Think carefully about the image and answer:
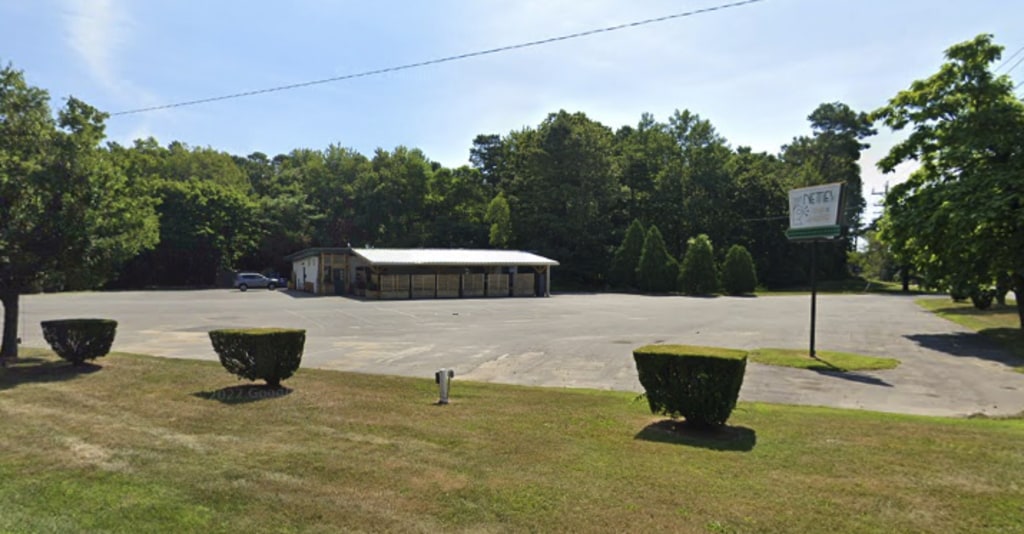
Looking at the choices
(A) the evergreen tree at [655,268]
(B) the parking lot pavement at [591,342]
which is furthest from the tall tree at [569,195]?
(B) the parking lot pavement at [591,342]

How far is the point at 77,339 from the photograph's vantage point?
34.8 ft

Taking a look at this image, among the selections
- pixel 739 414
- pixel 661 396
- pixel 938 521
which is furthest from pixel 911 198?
pixel 938 521

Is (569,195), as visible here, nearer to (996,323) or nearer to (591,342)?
(996,323)

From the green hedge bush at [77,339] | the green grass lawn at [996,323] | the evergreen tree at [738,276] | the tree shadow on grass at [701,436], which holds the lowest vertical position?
the green grass lawn at [996,323]

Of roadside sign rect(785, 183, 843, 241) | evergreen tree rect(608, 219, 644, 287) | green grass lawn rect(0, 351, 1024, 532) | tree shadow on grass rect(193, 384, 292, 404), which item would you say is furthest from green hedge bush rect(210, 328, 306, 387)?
evergreen tree rect(608, 219, 644, 287)

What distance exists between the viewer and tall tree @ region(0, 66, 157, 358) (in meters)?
10.5

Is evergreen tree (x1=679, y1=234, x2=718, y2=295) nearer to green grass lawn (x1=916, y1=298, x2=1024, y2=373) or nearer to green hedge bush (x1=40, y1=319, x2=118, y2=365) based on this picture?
green grass lawn (x1=916, y1=298, x2=1024, y2=373)

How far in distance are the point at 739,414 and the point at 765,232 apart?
6157 cm

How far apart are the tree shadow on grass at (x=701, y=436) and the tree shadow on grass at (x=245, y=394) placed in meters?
5.11

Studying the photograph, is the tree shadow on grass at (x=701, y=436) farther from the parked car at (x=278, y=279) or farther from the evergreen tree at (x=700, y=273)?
the parked car at (x=278, y=279)

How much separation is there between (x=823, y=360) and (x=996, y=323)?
16066 mm

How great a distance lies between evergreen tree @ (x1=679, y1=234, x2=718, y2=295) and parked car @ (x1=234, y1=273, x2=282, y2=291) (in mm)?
34670

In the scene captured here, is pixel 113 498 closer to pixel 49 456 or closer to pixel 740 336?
pixel 49 456

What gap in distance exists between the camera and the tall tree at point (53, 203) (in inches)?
414
